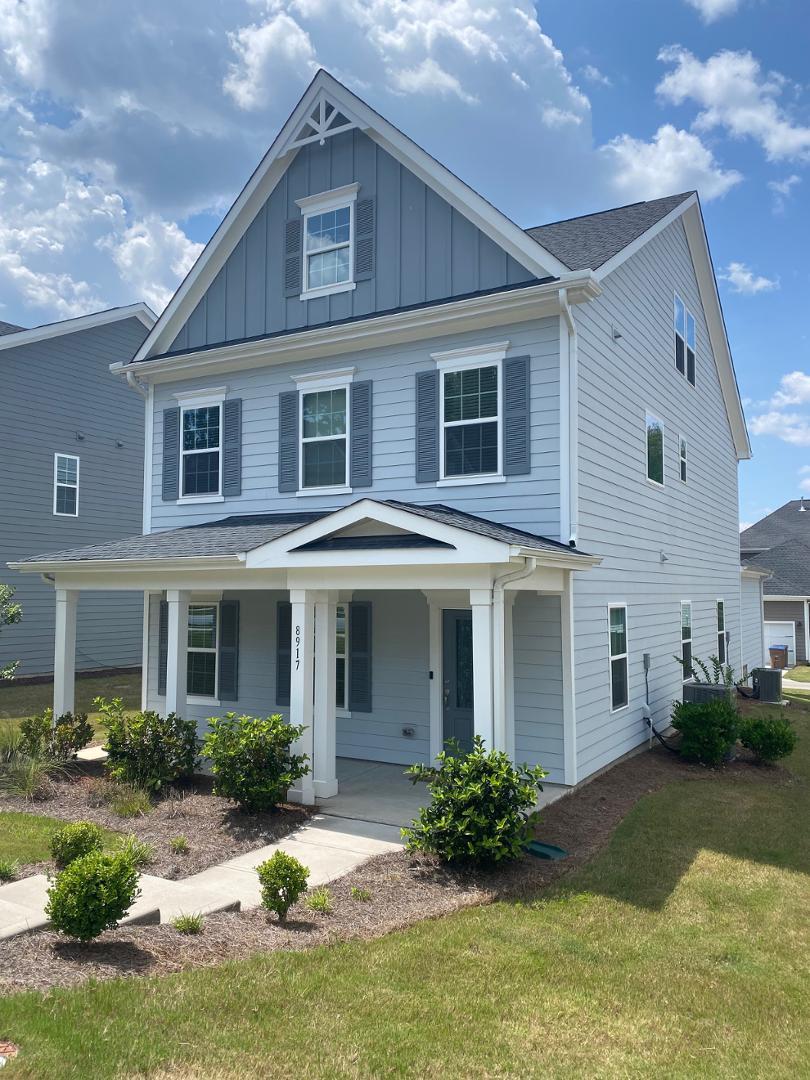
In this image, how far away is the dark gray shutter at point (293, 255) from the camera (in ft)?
40.8

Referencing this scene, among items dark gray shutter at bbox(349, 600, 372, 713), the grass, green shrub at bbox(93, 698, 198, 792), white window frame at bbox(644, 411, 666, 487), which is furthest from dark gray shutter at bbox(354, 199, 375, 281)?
the grass

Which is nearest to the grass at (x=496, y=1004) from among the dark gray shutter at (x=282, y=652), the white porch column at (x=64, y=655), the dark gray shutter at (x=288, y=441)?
the dark gray shutter at (x=282, y=652)

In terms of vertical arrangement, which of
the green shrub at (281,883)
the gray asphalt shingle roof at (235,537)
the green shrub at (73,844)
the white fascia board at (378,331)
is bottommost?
the green shrub at (281,883)

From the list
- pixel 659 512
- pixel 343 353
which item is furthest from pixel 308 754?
pixel 659 512

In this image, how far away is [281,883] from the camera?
5602 mm

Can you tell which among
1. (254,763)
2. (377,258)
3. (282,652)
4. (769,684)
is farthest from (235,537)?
(769,684)

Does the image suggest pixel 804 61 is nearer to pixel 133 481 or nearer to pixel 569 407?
pixel 569 407

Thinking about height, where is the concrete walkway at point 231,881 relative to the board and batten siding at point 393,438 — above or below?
below

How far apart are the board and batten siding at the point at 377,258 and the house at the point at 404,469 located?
0.13 feet

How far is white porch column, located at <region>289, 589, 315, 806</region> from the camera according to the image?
9211 millimetres

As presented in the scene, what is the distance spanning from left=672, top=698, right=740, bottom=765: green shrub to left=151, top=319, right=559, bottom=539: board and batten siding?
4171mm

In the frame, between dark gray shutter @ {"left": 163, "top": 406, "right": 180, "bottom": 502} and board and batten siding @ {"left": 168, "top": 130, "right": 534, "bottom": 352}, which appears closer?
board and batten siding @ {"left": 168, "top": 130, "right": 534, "bottom": 352}

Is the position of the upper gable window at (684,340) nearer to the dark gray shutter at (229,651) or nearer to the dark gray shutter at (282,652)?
the dark gray shutter at (282,652)

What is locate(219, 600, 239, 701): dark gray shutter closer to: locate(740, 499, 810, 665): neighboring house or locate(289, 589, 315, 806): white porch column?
locate(289, 589, 315, 806): white porch column
